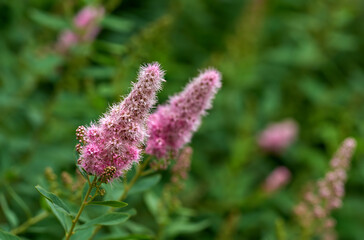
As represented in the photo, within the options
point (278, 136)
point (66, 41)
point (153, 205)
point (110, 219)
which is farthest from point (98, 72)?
point (278, 136)

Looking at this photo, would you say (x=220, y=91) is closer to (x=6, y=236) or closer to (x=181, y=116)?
(x=181, y=116)

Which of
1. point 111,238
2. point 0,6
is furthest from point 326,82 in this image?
point 111,238

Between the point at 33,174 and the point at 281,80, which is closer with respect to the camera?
the point at 33,174

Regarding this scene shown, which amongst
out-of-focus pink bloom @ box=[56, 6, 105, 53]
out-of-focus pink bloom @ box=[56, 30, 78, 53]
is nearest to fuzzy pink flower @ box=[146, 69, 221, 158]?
out-of-focus pink bloom @ box=[56, 6, 105, 53]

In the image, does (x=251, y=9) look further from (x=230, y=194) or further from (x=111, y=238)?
(x=111, y=238)

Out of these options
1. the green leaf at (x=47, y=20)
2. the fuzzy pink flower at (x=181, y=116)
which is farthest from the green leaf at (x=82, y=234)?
the green leaf at (x=47, y=20)
